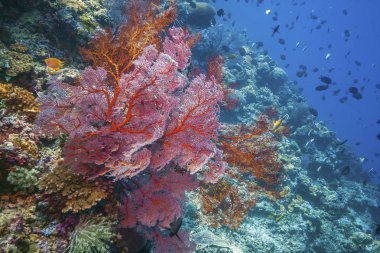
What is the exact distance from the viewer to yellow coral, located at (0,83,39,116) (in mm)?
3648

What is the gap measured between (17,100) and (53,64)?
1138 mm

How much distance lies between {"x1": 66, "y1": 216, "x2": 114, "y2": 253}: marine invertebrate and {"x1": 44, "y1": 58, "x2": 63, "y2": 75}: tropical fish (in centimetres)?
292

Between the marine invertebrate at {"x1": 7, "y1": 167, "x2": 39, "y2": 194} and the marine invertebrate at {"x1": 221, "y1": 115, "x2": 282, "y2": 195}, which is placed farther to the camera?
the marine invertebrate at {"x1": 221, "y1": 115, "x2": 282, "y2": 195}

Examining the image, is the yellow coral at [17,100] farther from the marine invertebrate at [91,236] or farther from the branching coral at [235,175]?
the branching coral at [235,175]

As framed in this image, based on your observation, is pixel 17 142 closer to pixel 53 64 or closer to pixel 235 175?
pixel 53 64

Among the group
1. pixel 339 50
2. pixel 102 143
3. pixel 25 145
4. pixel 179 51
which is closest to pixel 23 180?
pixel 25 145

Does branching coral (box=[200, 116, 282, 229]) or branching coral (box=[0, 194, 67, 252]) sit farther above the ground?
branching coral (box=[200, 116, 282, 229])

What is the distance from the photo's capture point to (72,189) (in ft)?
9.87

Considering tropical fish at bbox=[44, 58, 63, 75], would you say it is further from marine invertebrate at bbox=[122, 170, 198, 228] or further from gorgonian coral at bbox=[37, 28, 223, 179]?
marine invertebrate at bbox=[122, 170, 198, 228]

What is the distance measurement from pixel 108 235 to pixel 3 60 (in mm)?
3429

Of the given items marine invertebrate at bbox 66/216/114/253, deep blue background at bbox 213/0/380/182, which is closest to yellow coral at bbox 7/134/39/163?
marine invertebrate at bbox 66/216/114/253

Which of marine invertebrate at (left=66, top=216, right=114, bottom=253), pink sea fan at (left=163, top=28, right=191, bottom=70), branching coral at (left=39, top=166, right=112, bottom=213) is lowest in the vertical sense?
marine invertebrate at (left=66, top=216, right=114, bottom=253)

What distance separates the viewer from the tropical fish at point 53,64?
15.0ft

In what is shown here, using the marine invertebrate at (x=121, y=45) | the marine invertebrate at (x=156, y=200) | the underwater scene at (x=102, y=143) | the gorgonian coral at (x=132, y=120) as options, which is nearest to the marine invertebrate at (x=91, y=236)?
the underwater scene at (x=102, y=143)
